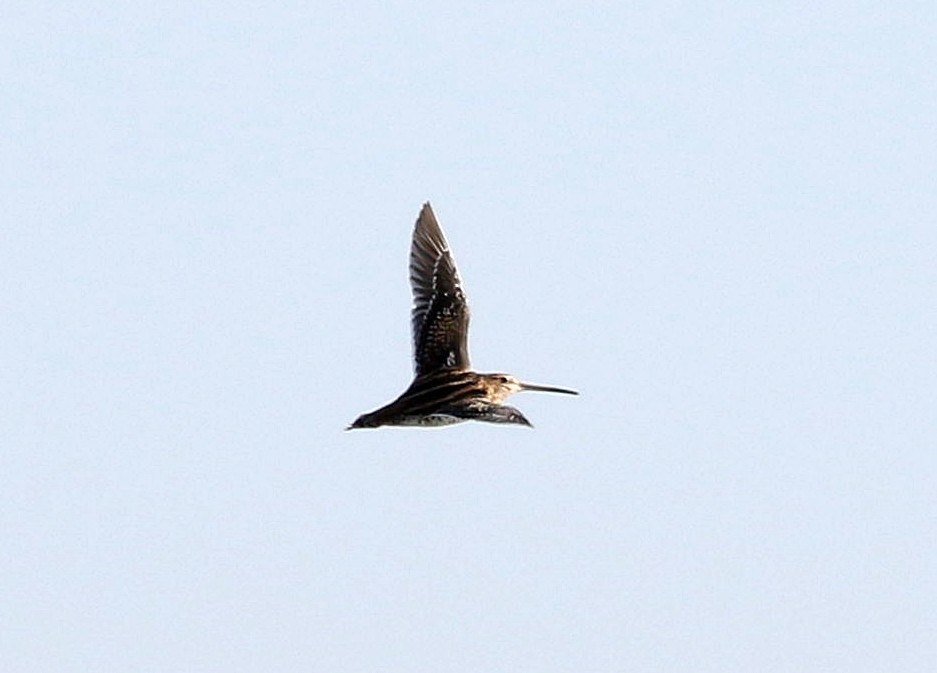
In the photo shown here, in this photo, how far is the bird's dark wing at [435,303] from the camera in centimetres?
5072

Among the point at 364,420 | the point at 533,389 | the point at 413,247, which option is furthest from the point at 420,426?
the point at 413,247

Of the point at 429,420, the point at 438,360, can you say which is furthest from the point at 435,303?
the point at 429,420

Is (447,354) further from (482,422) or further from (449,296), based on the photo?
(482,422)

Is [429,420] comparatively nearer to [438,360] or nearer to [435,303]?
[438,360]

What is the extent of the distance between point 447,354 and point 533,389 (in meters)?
2.31

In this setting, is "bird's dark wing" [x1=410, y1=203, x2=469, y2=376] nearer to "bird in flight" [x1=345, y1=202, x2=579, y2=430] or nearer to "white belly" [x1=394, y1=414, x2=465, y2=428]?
"bird in flight" [x1=345, y1=202, x2=579, y2=430]

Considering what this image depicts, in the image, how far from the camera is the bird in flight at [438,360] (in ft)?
150

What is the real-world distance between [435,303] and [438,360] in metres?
2.05

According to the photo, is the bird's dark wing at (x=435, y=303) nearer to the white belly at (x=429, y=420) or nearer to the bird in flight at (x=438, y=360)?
the bird in flight at (x=438, y=360)

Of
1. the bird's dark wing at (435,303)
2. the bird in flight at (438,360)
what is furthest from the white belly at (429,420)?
the bird's dark wing at (435,303)

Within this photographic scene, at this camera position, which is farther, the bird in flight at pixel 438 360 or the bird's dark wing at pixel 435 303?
the bird's dark wing at pixel 435 303

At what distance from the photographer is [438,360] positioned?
50625 mm

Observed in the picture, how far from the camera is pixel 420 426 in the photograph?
4597cm

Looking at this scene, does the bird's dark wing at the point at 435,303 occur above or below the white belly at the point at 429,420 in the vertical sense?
above
